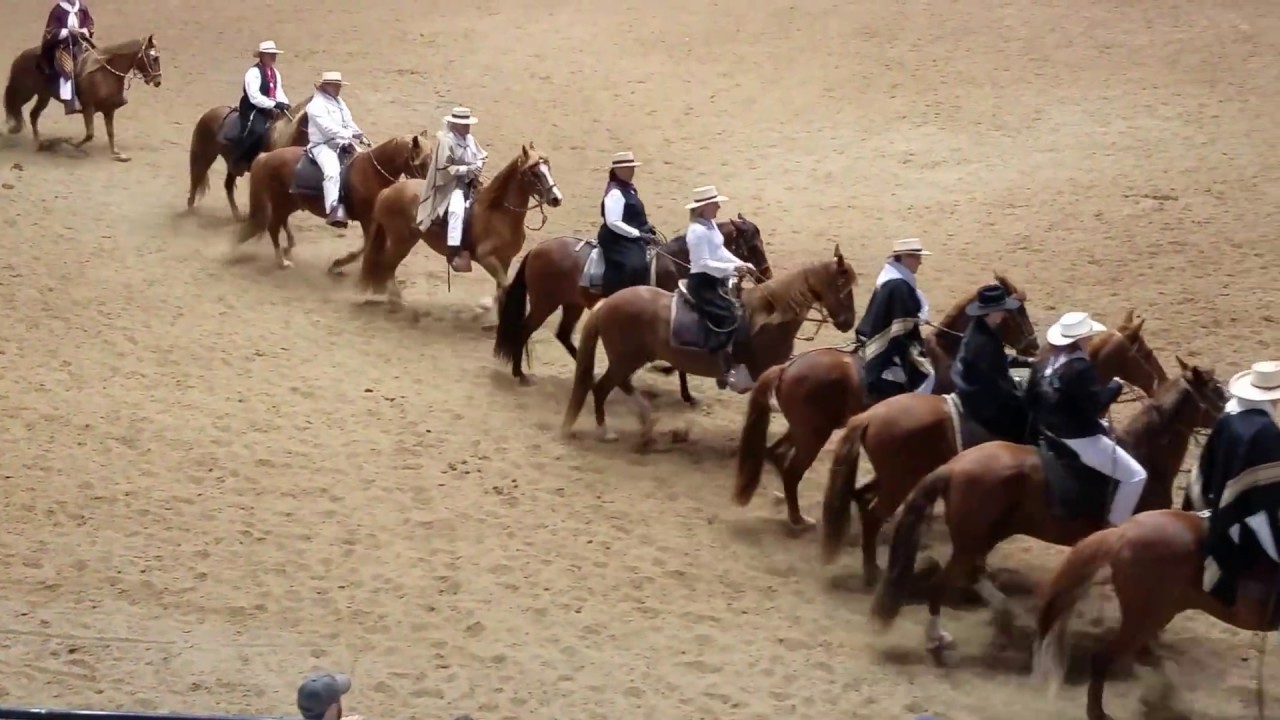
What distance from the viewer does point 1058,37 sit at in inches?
721

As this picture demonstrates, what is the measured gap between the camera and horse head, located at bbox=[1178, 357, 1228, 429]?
6875mm

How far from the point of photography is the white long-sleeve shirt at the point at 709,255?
9.38 m

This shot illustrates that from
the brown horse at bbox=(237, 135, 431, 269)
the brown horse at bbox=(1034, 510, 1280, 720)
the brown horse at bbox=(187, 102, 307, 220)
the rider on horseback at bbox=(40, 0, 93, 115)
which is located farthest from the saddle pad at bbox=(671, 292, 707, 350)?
the rider on horseback at bbox=(40, 0, 93, 115)

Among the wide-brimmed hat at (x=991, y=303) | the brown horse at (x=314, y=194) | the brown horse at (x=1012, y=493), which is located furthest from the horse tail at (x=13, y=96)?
the brown horse at (x=1012, y=493)

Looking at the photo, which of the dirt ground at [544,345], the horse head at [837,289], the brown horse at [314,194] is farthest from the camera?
the brown horse at [314,194]

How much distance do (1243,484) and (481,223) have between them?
24.0 feet

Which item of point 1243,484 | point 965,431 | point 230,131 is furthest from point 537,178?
point 1243,484

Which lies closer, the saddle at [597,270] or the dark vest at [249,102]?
the saddle at [597,270]

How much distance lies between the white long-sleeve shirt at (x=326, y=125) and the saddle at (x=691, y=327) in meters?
5.36

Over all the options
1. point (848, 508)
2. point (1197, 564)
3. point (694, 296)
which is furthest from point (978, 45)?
point (1197, 564)

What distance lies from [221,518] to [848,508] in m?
3.99

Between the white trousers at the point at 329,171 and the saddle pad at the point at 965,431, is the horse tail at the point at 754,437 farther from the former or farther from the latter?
the white trousers at the point at 329,171

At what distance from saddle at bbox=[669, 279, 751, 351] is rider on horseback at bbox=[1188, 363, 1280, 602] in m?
3.71

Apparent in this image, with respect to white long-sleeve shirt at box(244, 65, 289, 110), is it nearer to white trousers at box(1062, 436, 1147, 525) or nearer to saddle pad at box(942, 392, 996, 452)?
saddle pad at box(942, 392, 996, 452)
